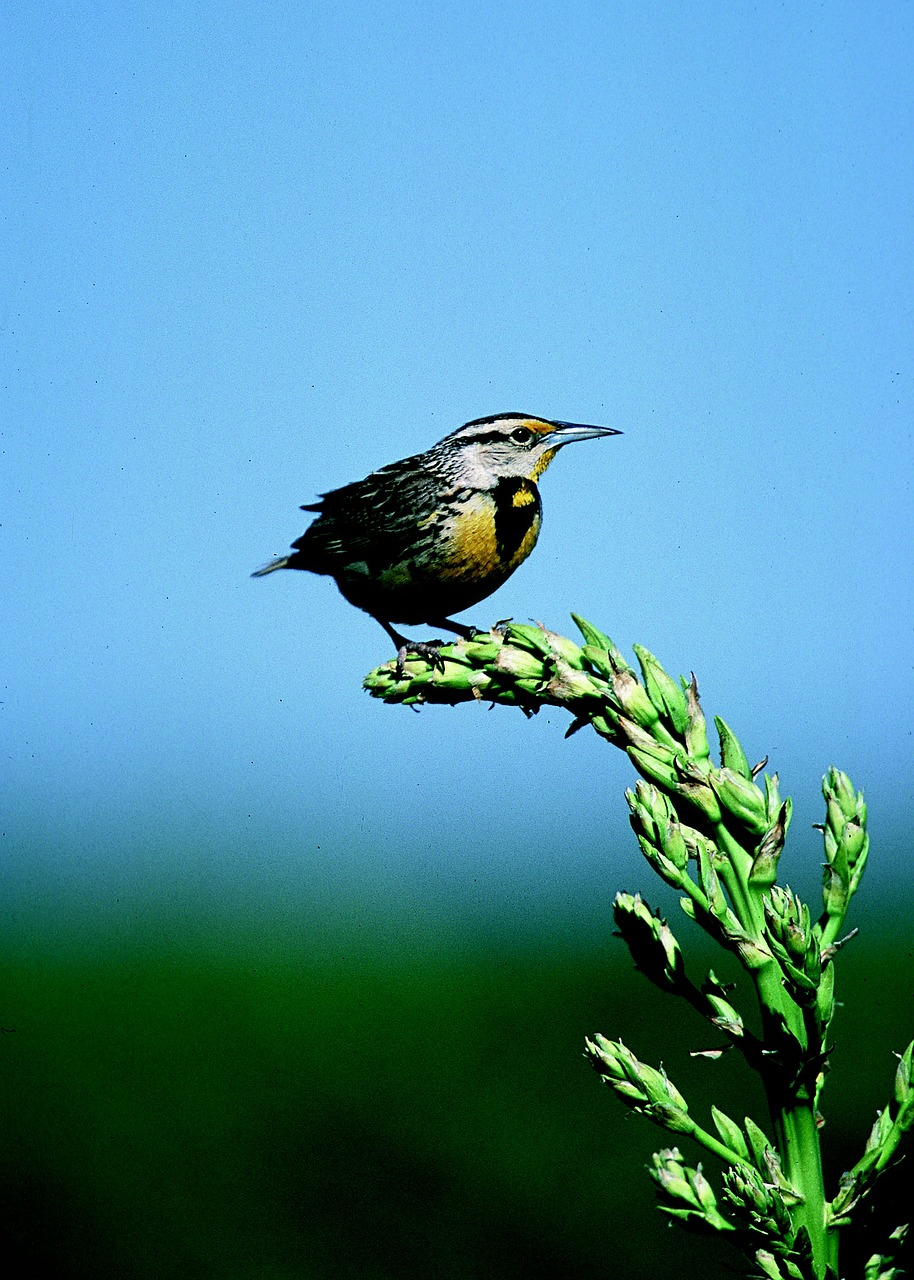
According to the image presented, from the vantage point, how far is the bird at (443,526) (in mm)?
3117

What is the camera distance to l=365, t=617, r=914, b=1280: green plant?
4.32ft

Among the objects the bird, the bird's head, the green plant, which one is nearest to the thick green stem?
the green plant

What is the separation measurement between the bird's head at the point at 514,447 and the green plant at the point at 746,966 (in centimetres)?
181

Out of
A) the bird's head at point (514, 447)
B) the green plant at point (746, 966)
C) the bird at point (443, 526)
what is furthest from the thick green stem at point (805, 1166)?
the bird's head at point (514, 447)

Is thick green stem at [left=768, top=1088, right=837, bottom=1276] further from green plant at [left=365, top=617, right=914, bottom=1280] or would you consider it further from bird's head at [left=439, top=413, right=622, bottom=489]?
bird's head at [left=439, top=413, right=622, bottom=489]

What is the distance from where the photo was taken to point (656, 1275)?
4.09 m

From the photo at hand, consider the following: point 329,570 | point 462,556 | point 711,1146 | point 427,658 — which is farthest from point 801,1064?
point 329,570

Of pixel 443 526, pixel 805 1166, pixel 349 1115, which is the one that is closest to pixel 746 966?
pixel 805 1166

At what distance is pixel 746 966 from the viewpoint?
4.38 feet

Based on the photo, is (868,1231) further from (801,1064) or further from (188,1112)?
(188,1112)

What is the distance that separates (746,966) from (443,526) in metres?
1.99

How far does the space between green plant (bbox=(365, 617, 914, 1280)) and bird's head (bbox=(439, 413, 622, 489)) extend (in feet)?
5.94

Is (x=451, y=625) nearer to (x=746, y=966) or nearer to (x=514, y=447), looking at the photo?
(x=514, y=447)

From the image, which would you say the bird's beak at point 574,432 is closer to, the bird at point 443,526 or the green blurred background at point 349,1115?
the bird at point 443,526
